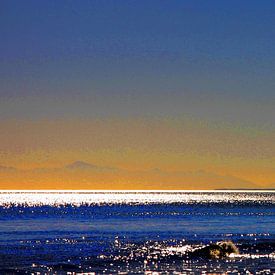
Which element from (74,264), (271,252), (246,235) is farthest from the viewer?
(246,235)

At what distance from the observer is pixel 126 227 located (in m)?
158

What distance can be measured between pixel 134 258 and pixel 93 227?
2697 inches

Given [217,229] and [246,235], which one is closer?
[246,235]

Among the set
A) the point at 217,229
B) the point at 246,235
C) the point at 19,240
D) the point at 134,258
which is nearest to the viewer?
the point at 134,258

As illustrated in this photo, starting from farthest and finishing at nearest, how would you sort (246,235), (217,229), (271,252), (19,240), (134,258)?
(217,229) < (246,235) < (19,240) < (271,252) < (134,258)

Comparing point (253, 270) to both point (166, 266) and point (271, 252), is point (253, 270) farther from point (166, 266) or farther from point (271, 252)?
point (271, 252)

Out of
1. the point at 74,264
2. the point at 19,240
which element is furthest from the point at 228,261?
the point at 19,240

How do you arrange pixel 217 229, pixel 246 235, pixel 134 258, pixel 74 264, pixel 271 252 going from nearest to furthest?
pixel 74 264 < pixel 134 258 < pixel 271 252 < pixel 246 235 < pixel 217 229

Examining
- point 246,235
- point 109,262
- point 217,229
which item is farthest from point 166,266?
point 217,229

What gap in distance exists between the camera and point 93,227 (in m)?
156

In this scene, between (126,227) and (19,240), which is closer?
(19,240)

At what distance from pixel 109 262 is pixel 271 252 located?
22.4m

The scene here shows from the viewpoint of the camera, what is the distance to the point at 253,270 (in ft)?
250

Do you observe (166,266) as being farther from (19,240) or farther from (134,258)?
(19,240)
